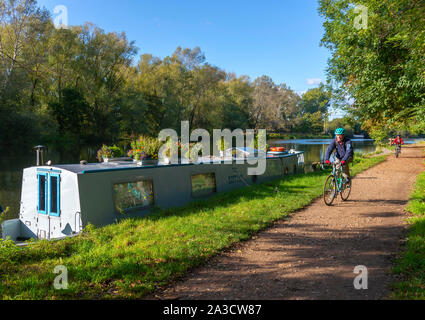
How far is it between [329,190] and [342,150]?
1162mm

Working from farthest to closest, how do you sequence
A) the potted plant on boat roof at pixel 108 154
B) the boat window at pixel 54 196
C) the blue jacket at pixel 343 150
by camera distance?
the potted plant on boat roof at pixel 108 154 → the blue jacket at pixel 343 150 → the boat window at pixel 54 196

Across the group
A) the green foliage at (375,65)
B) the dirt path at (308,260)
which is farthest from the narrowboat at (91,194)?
the green foliage at (375,65)

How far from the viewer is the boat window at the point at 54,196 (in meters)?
7.98

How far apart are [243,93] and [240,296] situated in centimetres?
6366

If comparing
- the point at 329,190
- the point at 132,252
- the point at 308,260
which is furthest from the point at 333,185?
the point at 132,252

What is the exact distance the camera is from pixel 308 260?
473 centimetres

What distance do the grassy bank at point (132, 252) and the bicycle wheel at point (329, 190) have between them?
2.55 feet

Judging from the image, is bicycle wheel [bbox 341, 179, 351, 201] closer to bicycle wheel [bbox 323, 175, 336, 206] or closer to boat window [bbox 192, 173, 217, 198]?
bicycle wheel [bbox 323, 175, 336, 206]

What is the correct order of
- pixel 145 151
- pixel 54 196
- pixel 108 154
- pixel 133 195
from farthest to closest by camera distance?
pixel 108 154 < pixel 145 151 < pixel 133 195 < pixel 54 196

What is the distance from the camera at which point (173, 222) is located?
7.14 m

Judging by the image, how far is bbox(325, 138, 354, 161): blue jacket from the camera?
8195mm

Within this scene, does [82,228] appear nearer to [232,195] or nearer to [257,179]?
[232,195]

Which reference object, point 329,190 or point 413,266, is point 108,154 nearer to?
point 329,190

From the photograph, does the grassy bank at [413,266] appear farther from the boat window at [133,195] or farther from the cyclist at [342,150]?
the boat window at [133,195]
